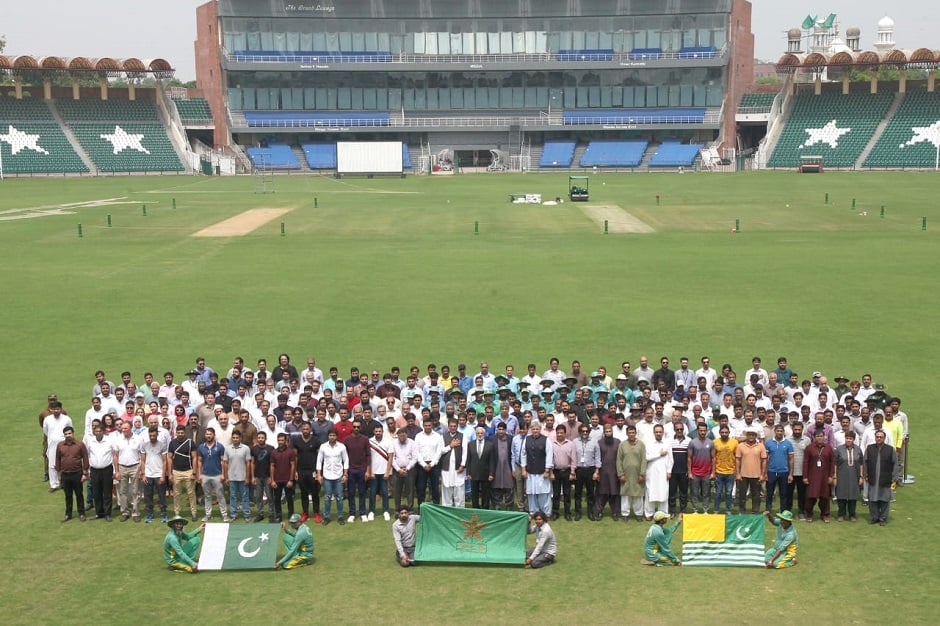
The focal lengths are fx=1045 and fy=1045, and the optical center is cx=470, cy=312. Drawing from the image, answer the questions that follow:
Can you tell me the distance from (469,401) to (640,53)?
113 m

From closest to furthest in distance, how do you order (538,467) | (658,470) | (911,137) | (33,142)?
(538,467) < (658,470) < (33,142) < (911,137)

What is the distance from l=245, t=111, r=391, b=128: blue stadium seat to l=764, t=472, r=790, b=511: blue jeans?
112 m

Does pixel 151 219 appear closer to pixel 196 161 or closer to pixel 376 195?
pixel 376 195

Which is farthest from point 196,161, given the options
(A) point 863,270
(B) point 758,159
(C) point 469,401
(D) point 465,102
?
(C) point 469,401

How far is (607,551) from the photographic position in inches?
632

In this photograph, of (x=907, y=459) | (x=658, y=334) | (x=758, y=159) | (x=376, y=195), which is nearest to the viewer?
(x=907, y=459)

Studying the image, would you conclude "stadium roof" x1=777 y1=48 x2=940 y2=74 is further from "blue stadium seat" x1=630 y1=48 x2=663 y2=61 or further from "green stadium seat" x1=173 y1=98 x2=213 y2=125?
"green stadium seat" x1=173 y1=98 x2=213 y2=125

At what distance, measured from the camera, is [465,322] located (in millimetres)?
33875

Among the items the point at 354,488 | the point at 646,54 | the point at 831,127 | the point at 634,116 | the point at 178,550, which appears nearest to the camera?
the point at 178,550

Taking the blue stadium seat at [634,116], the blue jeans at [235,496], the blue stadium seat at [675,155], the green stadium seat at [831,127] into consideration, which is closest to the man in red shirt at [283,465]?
the blue jeans at [235,496]

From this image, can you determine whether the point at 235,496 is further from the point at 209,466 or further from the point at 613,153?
the point at 613,153

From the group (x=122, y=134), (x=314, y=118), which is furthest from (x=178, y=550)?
(x=314, y=118)

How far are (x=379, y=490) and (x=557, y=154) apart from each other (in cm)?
10688

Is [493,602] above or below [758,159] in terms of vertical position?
below
